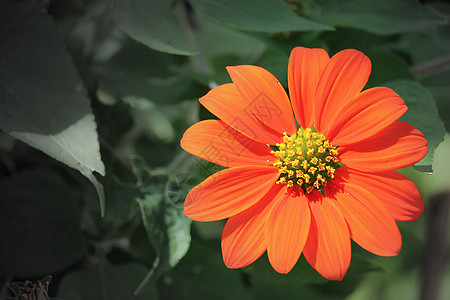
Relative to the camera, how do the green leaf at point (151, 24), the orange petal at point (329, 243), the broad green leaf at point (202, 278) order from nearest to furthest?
the orange petal at point (329, 243) → the green leaf at point (151, 24) → the broad green leaf at point (202, 278)

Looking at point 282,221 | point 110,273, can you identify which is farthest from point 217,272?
point 282,221

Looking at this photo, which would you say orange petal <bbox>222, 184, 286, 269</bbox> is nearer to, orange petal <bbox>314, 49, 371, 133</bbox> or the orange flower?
the orange flower

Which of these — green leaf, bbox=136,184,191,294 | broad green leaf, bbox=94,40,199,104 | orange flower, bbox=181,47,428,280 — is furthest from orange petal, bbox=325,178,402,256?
broad green leaf, bbox=94,40,199,104

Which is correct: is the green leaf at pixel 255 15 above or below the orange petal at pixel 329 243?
above

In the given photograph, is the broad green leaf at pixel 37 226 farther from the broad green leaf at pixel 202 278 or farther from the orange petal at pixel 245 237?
the orange petal at pixel 245 237

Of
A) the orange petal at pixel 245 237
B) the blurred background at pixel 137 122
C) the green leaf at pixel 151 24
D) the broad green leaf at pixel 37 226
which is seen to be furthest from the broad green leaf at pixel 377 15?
the broad green leaf at pixel 37 226

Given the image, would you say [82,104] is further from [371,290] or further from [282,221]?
[371,290]

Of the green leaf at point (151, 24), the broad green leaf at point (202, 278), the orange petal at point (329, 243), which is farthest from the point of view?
the broad green leaf at point (202, 278)

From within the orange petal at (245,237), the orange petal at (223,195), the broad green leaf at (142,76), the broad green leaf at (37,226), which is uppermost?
the orange petal at (223,195)
